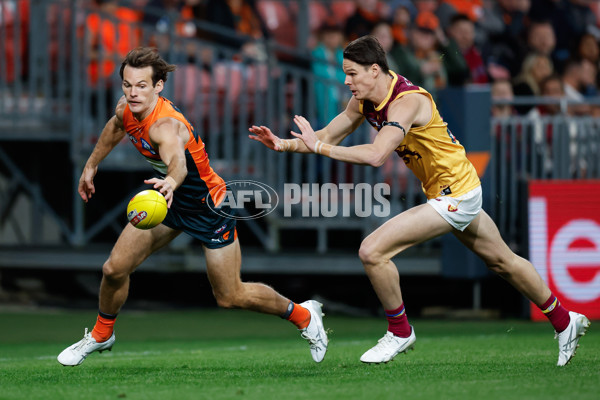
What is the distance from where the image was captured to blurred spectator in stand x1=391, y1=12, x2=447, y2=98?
14.1 m

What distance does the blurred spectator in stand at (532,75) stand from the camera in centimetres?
1458

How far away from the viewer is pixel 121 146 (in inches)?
561

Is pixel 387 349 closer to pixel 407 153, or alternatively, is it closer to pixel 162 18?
pixel 407 153

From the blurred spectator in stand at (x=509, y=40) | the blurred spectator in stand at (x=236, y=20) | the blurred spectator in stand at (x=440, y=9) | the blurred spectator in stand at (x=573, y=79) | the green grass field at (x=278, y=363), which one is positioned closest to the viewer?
the green grass field at (x=278, y=363)

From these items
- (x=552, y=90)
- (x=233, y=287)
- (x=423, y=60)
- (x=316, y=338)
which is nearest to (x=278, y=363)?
(x=316, y=338)

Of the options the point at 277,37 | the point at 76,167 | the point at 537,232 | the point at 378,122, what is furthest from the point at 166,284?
the point at 378,122

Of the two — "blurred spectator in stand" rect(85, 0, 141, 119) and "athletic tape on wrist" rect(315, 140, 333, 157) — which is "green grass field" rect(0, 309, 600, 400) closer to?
"athletic tape on wrist" rect(315, 140, 333, 157)

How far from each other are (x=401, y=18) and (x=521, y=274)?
8.11 meters

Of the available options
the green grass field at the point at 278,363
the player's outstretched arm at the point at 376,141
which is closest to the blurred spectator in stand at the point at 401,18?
the green grass field at the point at 278,363

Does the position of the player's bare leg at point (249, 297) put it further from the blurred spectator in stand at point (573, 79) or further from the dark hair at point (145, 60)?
the blurred spectator in stand at point (573, 79)

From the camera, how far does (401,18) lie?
15.7 metres

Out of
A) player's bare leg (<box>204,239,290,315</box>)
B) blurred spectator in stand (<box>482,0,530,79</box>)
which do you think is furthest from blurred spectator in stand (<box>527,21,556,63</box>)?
player's bare leg (<box>204,239,290,315</box>)

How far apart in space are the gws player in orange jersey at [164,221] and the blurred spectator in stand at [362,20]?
665 centimetres

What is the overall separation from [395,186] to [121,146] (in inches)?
Answer: 144
